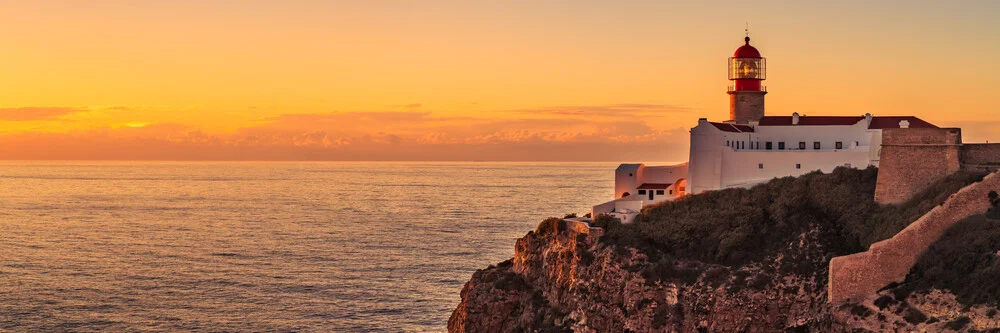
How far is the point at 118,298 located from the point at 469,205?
86.3 meters

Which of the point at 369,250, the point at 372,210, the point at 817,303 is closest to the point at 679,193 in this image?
the point at 817,303

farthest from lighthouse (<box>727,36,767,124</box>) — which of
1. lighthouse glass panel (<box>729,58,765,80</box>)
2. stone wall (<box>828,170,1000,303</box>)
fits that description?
stone wall (<box>828,170,1000,303</box>)

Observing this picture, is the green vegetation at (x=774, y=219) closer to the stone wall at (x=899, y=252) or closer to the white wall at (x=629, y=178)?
the stone wall at (x=899, y=252)

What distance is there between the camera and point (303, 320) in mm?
61750

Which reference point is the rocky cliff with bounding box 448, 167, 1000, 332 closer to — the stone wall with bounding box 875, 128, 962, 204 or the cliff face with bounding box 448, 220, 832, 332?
the cliff face with bounding box 448, 220, 832, 332

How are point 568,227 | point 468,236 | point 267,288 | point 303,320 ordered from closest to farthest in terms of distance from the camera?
point 568,227 < point 303,320 < point 267,288 < point 468,236

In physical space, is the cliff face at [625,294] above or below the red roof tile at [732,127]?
below

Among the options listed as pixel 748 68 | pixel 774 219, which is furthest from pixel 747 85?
pixel 774 219

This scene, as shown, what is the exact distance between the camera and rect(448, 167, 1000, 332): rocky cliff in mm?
39031

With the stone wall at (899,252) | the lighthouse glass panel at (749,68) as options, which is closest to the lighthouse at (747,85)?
the lighthouse glass panel at (749,68)

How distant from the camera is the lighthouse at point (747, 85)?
205 feet

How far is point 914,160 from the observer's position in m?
48.3

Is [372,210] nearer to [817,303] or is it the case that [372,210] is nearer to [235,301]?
[235,301]

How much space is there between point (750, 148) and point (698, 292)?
1815cm
